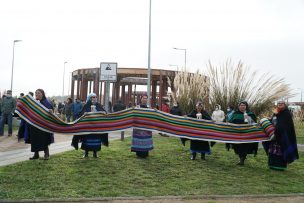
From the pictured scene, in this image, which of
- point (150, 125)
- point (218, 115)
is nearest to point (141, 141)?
point (150, 125)

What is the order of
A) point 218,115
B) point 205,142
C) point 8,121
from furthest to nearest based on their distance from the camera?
point 8,121 < point 218,115 < point 205,142

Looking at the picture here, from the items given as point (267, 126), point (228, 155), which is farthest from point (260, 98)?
point (267, 126)

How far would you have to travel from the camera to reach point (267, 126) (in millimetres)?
9000

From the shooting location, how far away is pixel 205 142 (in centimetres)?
960

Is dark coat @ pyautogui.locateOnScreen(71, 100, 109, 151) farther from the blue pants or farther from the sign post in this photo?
the blue pants

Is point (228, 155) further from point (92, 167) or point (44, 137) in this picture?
point (44, 137)

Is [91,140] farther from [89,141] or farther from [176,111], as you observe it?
[176,111]

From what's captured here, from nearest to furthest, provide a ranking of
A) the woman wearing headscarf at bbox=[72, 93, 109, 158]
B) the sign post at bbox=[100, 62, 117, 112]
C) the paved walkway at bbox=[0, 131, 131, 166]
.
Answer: the paved walkway at bbox=[0, 131, 131, 166]
the woman wearing headscarf at bbox=[72, 93, 109, 158]
the sign post at bbox=[100, 62, 117, 112]

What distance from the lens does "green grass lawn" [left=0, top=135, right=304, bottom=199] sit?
6.20m

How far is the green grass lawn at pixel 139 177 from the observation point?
20.3 ft

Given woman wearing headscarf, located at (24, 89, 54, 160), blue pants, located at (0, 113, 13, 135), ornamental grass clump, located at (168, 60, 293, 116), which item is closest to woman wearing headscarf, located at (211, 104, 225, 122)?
ornamental grass clump, located at (168, 60, 293, 116)

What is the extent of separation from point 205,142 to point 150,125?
4.94 feet

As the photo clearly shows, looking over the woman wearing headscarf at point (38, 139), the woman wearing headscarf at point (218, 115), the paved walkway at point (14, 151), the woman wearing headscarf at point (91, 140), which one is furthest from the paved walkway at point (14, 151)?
the woman wearing headscarf at point (218, 115)

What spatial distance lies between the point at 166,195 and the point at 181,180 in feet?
3.94
